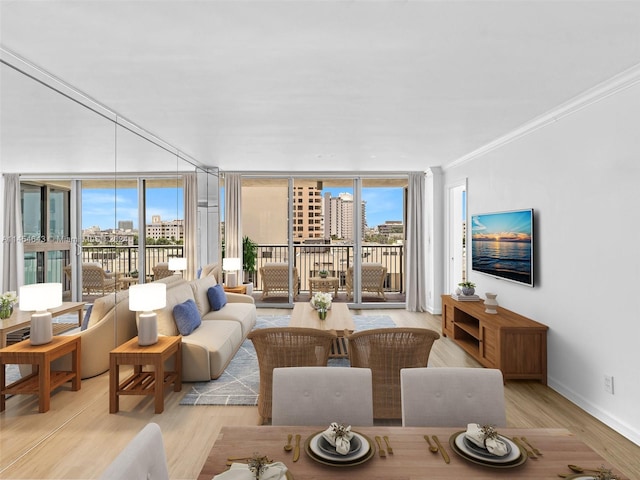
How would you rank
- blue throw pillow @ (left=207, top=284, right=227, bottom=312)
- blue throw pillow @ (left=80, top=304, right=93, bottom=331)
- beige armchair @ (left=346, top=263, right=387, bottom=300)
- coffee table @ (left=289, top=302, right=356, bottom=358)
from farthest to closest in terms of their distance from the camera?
beige armchair @ (left=346, top=263, right=387, bottom=300) → blue throw pillow @ (left=207, top=284, right=227, bottom=312) → coffee table @ (left=289, top=302, right=356, bottom=358) → blue throw pillow @ (left=80, top=304, right=93, bottom=331)

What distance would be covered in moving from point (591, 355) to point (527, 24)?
2580 mm

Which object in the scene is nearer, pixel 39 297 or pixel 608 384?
pixel 39 297

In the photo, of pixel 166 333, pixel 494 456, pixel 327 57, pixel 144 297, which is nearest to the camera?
pixel 494 456

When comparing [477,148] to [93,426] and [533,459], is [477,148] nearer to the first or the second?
[533,459]

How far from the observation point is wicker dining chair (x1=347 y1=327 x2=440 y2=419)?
8.78 ft

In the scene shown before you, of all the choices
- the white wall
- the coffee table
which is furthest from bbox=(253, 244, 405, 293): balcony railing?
the white wall

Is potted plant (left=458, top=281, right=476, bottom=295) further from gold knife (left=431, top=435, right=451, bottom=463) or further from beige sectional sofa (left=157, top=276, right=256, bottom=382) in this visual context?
gold knife (left=431, top=435, right=451, bottom=463)

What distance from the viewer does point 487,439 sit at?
4.34 ft

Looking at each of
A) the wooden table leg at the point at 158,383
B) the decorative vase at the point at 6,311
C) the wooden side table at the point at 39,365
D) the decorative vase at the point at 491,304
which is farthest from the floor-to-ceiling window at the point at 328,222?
the decorative vase at the point at 6,311

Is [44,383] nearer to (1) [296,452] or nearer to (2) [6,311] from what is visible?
(2) [6,311]

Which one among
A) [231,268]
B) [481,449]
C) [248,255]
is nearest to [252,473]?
[481,449]

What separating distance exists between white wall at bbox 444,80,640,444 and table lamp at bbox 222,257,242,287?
4.30 metres

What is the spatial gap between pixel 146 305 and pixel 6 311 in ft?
3.34

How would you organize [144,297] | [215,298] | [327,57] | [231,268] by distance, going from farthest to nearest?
[231,268]
[215,298]
[144,297]
[327,57]
